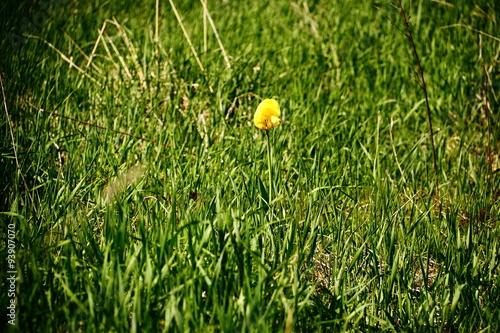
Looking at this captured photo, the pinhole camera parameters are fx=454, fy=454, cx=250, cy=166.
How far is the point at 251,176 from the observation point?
185 centimetres

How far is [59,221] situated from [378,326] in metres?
1.15

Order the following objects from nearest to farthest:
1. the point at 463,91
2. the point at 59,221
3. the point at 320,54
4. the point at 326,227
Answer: the point at 59,221 < the point at 326,227 < the point at 463,91 < the point at 320,54

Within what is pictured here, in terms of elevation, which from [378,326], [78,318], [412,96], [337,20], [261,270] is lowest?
[378,326]

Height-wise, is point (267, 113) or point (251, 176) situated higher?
point (267, 113)

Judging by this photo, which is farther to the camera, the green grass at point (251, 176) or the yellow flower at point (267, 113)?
the yellow flower at point (267, 113)

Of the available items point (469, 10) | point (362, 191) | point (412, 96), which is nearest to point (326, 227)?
point (362, 191)

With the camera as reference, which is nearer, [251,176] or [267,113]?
[267,113]

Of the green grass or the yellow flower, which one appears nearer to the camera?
the green grass

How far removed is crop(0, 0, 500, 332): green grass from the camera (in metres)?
1.27

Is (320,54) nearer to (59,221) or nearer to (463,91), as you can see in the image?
(463,91)

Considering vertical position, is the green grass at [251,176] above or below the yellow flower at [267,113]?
below

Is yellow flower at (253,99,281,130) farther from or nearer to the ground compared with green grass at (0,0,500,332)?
farther from the ground

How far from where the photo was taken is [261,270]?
49.3 inches

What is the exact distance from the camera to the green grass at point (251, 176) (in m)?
1.27
